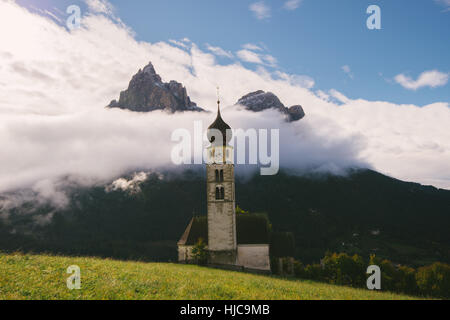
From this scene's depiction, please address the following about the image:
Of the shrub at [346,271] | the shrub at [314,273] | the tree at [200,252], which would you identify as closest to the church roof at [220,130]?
the tree at [200,252]

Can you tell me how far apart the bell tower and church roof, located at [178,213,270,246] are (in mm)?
3222

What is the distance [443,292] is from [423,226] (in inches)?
6211

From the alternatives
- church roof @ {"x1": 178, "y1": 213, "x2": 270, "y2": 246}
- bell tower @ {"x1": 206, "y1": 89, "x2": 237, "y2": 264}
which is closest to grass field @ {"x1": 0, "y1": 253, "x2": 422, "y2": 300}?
bell tower @ {"x1": 206, "y1": 89, "x2": 237, "y2": 264}

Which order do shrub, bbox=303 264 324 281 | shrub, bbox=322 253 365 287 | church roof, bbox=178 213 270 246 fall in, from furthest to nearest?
shrub, bbox=303 264 324 281 → shrub, bbox=322 253 365 287 → church roof, bbox=178 213 270 246

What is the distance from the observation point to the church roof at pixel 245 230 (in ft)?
146

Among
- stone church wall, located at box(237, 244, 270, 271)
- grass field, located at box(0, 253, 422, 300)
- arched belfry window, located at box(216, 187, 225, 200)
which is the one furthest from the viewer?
stone church wall, located at box(237, 244, 270, 271)

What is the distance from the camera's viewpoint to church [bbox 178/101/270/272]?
41.6 metres

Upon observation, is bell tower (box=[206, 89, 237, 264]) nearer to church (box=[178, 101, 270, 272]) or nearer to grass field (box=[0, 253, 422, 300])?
church (box=[178, 101, 270, 272])

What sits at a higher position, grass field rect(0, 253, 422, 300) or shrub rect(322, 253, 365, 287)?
grass field rect(0, 253, 422, 300)

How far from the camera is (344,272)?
50.8m

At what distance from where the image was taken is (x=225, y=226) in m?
41.9

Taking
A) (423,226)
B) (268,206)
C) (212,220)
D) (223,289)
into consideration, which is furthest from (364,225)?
(223,289)
